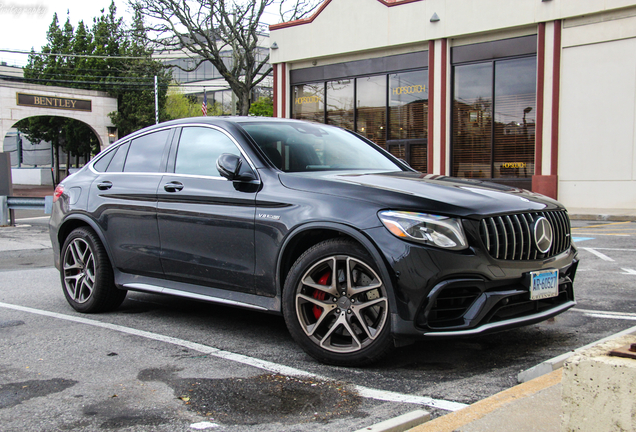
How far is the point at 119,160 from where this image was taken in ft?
18.7

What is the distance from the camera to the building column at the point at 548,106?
19.1 meters

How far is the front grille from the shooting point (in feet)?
11.8

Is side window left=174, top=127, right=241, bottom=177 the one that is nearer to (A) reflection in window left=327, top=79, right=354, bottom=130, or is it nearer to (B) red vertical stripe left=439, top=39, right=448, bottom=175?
(B) red vertical stripe left=439, top=39, right=448, bottom=175

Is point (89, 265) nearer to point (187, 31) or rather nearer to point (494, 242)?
point (494, 242)

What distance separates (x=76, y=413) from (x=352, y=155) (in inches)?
114

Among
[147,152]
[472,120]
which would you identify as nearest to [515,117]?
[472,120]

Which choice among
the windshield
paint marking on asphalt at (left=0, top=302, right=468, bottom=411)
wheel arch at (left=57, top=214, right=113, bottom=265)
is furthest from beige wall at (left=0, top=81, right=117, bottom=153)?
the windshield

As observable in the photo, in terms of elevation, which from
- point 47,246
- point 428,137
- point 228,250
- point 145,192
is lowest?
point 47,246

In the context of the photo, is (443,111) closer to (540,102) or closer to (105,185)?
(540,102)

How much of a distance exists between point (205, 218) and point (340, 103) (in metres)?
20.8

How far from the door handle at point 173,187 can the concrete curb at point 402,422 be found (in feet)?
9.05

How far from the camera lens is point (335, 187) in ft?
13.0

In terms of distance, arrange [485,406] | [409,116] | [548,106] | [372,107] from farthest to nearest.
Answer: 1. [372,107]
2. [409,116]
3. [548,106]
4. [485,406]

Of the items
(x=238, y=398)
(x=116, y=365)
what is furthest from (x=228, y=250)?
(x=238, y=398)
